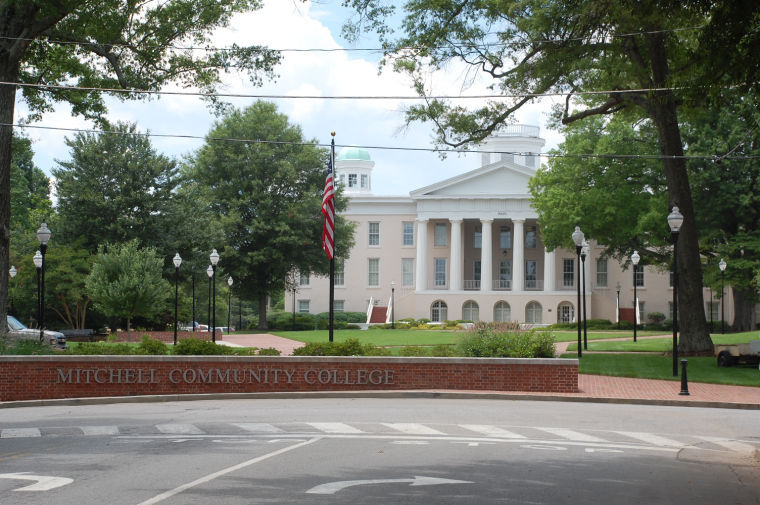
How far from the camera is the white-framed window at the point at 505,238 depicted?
77000 mm

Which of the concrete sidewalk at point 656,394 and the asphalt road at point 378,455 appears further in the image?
the concrete sidewalk at point 656,394

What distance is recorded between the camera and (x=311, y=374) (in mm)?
19375

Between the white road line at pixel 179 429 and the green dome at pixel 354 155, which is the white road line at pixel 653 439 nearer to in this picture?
the white road line at pixel 179 429

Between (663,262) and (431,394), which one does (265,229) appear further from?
(431,394)

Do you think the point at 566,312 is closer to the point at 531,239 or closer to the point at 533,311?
the point at 533,311

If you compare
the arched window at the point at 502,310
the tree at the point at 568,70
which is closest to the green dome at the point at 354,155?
the arched window at the point at 502,310

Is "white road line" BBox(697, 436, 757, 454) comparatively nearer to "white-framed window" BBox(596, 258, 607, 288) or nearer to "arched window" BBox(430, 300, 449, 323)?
"arched window" BBox(430, 300, 449, 323)

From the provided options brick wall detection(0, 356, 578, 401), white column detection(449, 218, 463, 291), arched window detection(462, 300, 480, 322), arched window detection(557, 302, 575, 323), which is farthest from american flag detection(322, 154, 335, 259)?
arched window detection(557, 302, 575, 323)

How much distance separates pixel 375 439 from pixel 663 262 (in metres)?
44.3

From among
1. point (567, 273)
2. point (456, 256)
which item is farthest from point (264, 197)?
point (567, 273)

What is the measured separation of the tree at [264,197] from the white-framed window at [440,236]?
14931 millimetres

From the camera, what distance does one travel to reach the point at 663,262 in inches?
2089

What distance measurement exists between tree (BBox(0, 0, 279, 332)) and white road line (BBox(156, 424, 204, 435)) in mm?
10152

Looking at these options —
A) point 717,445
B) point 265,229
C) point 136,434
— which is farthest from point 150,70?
point 265,229
